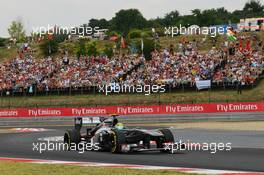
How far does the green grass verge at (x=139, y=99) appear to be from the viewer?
39.5 metres

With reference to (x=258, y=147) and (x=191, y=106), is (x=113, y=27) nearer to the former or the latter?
(x=191, y=106)

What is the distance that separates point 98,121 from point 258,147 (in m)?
4.96

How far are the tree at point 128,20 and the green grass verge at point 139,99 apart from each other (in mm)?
64569

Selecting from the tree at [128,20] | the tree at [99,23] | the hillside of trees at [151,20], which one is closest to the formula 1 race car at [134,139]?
the hillside of trees at [151,20]

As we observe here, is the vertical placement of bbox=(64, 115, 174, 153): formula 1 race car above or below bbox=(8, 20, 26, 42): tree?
below

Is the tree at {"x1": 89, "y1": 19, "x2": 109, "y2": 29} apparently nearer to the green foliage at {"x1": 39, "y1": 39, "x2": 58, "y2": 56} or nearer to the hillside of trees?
the hillside of trees

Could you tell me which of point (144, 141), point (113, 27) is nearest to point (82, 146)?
point (144, 141)

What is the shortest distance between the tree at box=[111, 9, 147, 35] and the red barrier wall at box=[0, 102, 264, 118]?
71.2 m

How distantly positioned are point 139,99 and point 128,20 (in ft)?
250

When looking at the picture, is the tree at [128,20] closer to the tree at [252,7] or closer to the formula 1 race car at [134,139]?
the tree at [252,7]

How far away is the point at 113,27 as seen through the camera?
108875 millimetres

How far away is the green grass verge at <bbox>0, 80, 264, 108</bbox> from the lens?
1554 inches

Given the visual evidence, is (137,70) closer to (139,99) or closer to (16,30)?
(139,99)

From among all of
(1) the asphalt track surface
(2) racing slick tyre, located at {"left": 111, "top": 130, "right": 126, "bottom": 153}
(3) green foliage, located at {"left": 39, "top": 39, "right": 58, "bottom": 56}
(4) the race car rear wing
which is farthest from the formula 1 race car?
(3) green foliage, located at {"left": 39, "top": 39, "right": 58, "bottom": 56}
